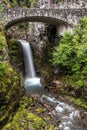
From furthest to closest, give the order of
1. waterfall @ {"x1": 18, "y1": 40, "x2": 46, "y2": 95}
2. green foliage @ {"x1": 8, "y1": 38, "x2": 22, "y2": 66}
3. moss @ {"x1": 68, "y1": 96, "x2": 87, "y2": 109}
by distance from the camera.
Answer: green foliage @ {"x1": 8, "y1": 38, "x2": 22, "y2": 66}
waterfall @ {"x1": 18, "y1": 40, "x2": 46, "y2": 95}
moss @ {"x1": 68, "y1": 96, "x2": 87, "y2": 109}

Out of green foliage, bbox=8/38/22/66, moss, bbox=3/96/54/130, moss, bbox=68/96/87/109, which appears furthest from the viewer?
green foliage, bbox=8/38/22/66

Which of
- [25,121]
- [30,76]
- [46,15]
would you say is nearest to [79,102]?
[25,121]

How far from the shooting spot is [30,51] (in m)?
34.1

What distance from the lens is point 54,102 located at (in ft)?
77.4

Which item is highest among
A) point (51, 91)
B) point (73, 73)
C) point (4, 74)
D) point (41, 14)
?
point (41, 14)

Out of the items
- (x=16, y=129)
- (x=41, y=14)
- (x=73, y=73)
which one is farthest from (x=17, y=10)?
(x=16, y=129)

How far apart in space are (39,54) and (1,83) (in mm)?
16373

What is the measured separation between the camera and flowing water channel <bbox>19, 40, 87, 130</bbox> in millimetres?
19198

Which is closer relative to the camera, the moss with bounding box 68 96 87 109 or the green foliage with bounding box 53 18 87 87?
the moss with bounding box 68 96 87 109

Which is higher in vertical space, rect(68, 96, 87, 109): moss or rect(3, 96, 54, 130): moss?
rect(3, 96, 54, 130): moss

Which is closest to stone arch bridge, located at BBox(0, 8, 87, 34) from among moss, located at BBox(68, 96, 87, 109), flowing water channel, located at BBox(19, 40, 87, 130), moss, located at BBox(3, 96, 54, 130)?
flowing water channel, located at BBox(19, 40, 87, 130)

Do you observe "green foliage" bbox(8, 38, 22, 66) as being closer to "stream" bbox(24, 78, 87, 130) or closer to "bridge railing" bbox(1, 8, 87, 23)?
"stream" bbox(24, 78, 87, 130)

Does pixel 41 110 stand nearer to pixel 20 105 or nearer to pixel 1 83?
pixel 20 105

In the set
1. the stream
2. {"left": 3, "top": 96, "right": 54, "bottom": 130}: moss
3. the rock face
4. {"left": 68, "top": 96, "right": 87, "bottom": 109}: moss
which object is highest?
the rock face
